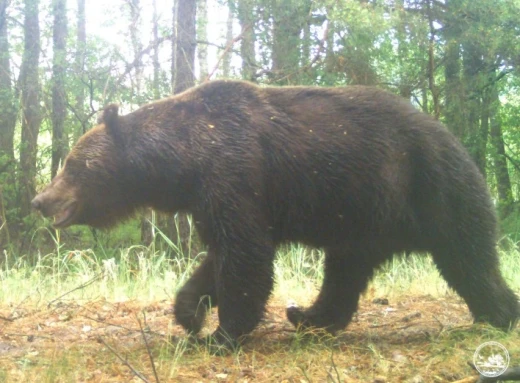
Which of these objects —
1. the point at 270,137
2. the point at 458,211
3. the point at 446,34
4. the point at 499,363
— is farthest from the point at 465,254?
the point at 446,34

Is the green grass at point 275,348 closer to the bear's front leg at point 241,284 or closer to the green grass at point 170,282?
the green grass at point 170,282

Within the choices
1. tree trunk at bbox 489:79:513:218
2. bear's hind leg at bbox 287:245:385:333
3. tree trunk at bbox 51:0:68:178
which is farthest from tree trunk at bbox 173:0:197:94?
bear's hind leg at bbox 287:245:385:333

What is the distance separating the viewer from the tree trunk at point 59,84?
12945 mm

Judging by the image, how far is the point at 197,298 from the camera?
16.9ft

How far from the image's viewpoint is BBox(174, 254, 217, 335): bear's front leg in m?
5.05

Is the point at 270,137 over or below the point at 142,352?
over

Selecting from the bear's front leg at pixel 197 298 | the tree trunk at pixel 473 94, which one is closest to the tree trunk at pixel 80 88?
the tree trunk at pixel 473 94

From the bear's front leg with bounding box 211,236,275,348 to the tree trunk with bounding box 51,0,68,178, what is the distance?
8.61 meters

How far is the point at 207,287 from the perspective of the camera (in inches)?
206

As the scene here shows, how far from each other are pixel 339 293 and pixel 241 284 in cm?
106

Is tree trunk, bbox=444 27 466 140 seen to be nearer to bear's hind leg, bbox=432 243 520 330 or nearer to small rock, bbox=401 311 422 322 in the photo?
small rock, bbox=401 311 422 322

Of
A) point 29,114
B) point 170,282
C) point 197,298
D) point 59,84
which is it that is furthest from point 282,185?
point 29,114

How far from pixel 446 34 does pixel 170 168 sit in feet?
25.9

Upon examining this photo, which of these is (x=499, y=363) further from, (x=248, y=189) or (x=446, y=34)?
(x=446, y=34)
